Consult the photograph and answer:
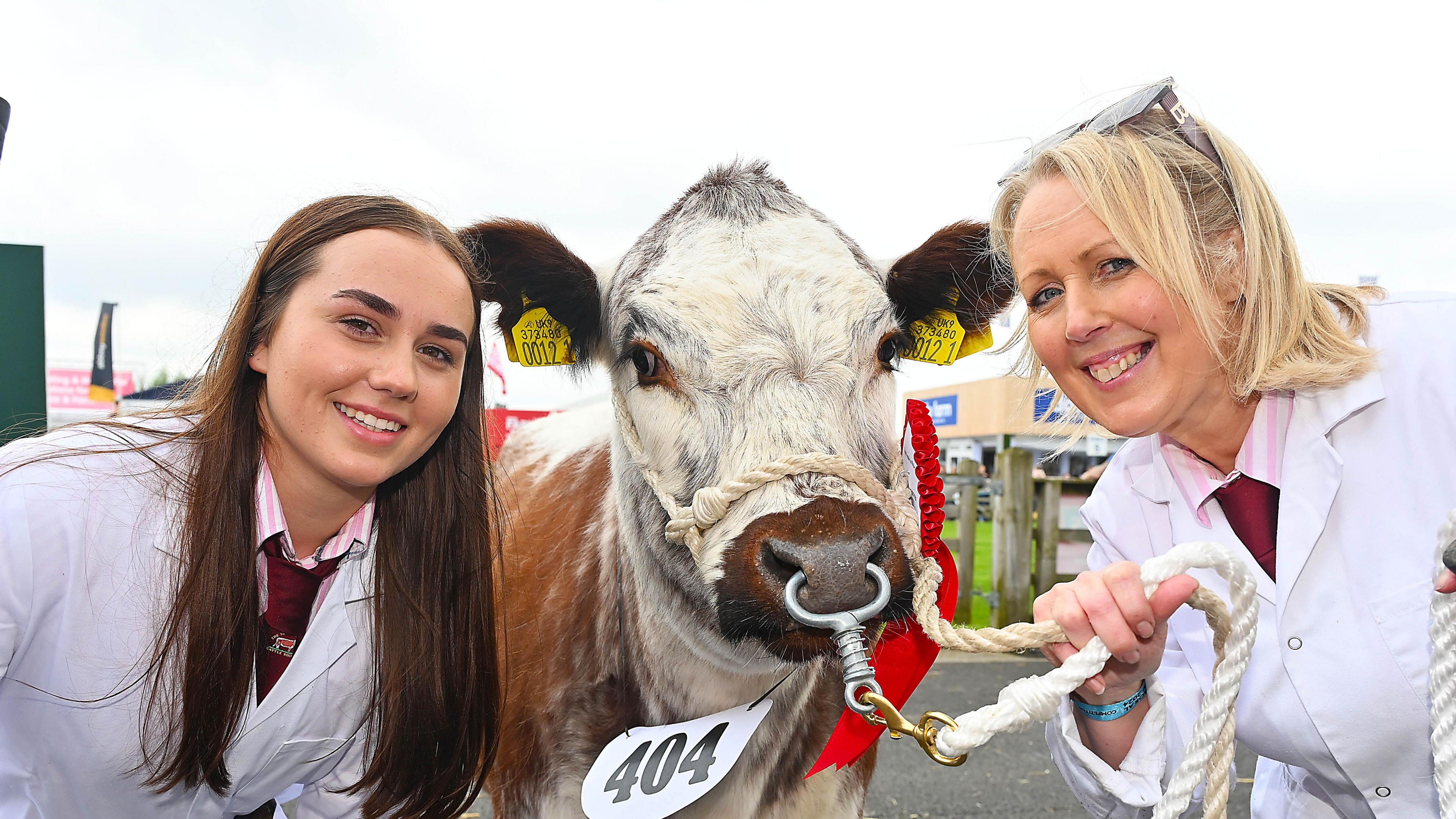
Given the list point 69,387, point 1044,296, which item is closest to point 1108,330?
point 1044,296

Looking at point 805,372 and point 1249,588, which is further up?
point 805,372

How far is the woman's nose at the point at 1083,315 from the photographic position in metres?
1.81

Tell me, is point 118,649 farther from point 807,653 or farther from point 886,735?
point 886,735

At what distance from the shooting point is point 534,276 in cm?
271

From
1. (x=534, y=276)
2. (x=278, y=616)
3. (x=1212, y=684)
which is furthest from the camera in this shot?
(x=534, y=276)

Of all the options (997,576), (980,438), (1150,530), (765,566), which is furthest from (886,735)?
(980,438)

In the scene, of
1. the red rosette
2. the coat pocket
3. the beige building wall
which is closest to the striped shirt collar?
the red rosette

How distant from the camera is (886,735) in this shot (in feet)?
20.2

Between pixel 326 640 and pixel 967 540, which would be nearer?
pixel 326 640

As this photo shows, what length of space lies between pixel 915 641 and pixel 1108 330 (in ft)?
2.71

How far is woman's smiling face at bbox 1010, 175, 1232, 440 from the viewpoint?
180cm

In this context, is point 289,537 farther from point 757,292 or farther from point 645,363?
point 757,292

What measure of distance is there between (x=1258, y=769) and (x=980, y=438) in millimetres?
34910

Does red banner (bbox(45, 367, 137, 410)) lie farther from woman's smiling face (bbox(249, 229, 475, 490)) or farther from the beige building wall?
woman's smiling face (bbox(249, 229, 475, 490))
